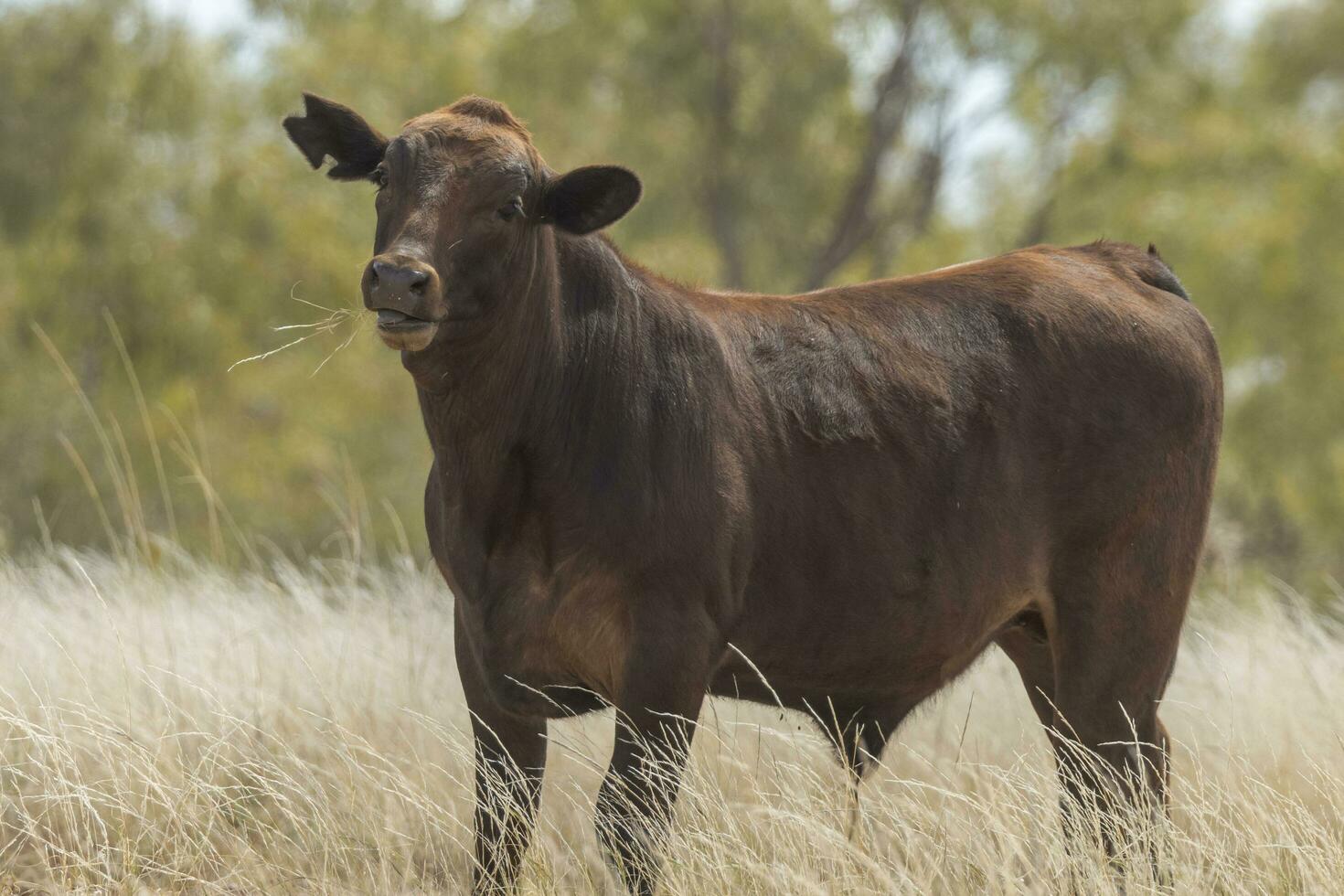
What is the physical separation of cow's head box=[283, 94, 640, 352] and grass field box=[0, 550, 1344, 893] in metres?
1.42

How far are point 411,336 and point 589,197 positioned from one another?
31.9 inches

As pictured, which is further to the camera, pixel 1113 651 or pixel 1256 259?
pixel 1256 259

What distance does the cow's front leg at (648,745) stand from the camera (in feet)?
14.1

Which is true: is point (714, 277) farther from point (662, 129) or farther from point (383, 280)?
point (383, 280)

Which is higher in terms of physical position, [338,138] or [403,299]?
[338,138]

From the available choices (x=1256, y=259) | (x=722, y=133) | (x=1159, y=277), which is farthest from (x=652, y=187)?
(x=1159, y=277)

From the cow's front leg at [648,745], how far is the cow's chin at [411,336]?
104 cm

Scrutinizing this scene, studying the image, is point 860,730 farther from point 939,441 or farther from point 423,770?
point 423,770

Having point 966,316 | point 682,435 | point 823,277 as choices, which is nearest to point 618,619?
point 682,435

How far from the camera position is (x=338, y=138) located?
4.86 m

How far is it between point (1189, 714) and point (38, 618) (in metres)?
5.26

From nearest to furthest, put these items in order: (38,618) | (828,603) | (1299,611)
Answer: (828,603), (38,618), (1299,611)

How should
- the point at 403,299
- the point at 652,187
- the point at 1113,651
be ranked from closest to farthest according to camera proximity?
the point at 403,299
the point at 1113,651
the point at 652,187

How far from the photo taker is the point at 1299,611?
7828 mm
